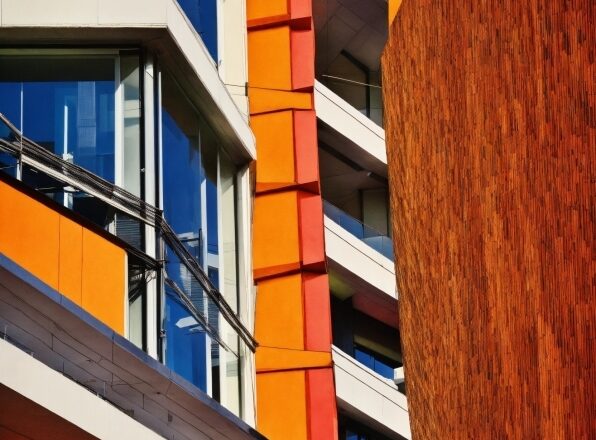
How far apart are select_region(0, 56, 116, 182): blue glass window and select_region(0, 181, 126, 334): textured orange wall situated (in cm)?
125

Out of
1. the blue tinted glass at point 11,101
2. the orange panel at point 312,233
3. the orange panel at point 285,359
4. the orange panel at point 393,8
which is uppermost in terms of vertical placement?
the orange panel at point 393,8

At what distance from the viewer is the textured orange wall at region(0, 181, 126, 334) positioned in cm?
1666

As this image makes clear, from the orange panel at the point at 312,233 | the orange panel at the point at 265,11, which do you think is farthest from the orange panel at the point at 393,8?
the orange panel at the point at 265,11

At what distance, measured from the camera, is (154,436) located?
17.4m

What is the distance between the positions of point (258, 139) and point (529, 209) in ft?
61.2

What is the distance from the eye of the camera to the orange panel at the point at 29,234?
1661 cm

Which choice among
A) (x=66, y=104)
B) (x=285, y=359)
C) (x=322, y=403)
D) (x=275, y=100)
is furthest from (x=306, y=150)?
(x=66, y=104)

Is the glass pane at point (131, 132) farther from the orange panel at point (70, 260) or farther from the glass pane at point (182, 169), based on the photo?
the orange panel at point (70, 260)

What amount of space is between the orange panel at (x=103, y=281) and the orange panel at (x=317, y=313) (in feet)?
34.6

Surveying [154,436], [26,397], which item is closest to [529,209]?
[26,397]

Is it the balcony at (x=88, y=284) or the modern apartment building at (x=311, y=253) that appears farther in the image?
the modern apartment building at (x=311, y=253)

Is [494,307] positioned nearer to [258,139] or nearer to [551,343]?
[551,343]

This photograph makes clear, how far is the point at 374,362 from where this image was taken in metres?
38.2

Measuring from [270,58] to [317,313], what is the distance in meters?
4.79
